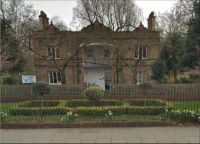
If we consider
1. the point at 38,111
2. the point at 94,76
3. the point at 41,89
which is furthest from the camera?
the point at 94,76

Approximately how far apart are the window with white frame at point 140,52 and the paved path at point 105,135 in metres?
18.1

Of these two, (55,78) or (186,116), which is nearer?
(186,116)

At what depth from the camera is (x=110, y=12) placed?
94.5 feet

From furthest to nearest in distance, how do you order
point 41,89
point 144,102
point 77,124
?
point 41,89
point 144,102
point 77,124

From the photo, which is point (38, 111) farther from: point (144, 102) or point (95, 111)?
point (144, 102)

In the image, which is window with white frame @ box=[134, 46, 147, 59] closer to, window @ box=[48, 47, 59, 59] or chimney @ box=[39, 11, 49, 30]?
window @ box=[48, 47, 59, 59]

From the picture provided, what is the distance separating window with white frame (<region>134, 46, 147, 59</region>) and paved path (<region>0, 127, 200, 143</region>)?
59.3ft

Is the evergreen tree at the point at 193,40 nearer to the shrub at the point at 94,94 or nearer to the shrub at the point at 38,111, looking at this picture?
the shrub at the point at 94,94

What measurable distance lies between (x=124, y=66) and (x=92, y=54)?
3.69m

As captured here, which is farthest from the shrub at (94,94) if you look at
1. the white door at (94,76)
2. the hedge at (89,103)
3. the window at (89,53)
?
the window at (89,53)

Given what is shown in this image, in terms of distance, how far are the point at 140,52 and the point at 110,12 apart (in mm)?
6297

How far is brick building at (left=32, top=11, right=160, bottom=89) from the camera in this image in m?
25.1

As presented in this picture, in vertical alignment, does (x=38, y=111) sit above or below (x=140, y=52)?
below

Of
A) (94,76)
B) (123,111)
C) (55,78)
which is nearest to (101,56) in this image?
(94,76)
